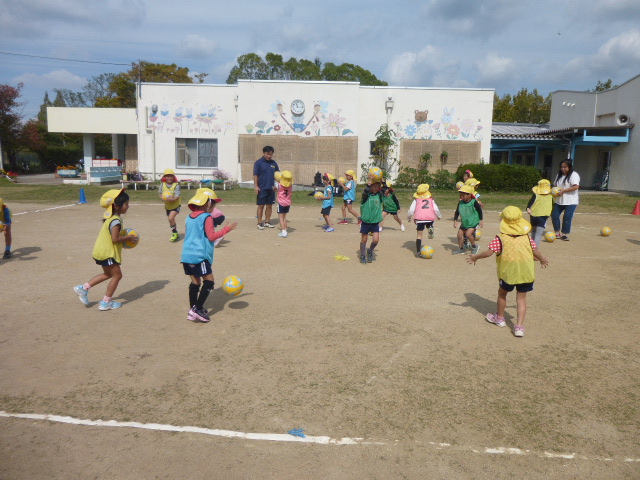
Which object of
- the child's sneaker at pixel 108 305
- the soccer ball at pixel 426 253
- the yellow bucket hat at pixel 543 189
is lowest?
the child's sneaker at pixel 108 305

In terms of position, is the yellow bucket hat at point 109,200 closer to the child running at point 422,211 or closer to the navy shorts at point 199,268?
the navy shorts at point 199,268

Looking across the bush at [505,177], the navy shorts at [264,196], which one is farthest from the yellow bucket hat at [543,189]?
the bush at [505,177]

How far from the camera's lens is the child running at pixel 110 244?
625 centimetres

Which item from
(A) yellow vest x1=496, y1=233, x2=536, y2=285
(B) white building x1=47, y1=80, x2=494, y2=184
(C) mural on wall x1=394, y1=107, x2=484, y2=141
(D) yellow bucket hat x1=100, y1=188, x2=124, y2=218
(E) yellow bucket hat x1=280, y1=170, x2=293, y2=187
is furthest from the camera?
(C) mural on wall x1=394, y1=107, x2=484, y2=141

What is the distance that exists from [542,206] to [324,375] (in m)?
7.56

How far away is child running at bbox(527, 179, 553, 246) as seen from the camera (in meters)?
10.4

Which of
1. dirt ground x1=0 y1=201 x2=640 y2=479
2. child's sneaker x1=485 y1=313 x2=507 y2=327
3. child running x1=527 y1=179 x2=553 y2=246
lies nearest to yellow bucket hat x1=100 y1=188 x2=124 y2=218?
dirt ground x1=0 y1=201 x2=640 y2=479

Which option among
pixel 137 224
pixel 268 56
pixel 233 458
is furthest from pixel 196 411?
pixel 268 56

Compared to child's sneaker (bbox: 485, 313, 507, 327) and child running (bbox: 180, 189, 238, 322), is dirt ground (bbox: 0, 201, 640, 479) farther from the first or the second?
child running (bbox: 180, 189, 238, 322)

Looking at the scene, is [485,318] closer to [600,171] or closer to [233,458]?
[233,458]

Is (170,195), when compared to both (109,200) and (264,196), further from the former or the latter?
(109,200)

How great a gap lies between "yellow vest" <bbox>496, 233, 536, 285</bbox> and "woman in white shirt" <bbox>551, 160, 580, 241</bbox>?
6.86 meters

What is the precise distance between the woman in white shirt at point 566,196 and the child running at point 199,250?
8.92 metres

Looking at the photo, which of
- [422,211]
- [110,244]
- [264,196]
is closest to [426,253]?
[422,211]
